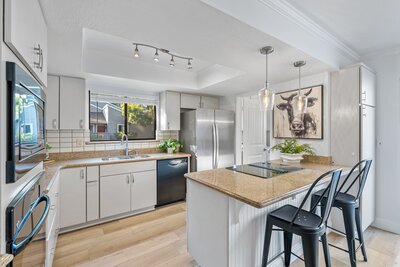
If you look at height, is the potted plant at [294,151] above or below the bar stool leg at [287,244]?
above

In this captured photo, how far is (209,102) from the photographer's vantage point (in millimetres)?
4160

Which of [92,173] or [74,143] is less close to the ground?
[74,143]

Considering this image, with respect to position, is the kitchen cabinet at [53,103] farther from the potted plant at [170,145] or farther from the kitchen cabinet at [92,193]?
the potted plant at [170,145]

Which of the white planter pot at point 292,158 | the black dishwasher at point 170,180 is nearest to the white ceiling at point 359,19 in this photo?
the white planter pot at point 292,158

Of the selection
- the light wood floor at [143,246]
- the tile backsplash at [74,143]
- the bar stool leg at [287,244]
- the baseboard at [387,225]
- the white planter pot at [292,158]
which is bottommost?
the light wood floor at [143,246]

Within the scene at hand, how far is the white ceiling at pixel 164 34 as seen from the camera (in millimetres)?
1230

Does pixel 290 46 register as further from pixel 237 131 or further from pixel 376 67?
pixel 237 131

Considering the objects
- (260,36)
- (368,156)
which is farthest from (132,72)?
(368,156)

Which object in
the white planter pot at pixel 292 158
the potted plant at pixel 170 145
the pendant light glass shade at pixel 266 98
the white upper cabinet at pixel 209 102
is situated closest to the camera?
the pendant light glass shade at pixel 266 98

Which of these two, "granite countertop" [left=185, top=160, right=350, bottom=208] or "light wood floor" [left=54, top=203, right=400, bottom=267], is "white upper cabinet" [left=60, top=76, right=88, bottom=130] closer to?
"light wood floor" [left=54, top=203, right=400, bottom=267]

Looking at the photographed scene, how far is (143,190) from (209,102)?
231 cm

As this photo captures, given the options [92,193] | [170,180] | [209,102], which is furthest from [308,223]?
[209,102]

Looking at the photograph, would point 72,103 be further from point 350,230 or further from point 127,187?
point 350,230

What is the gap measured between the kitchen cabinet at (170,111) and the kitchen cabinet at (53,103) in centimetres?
167
